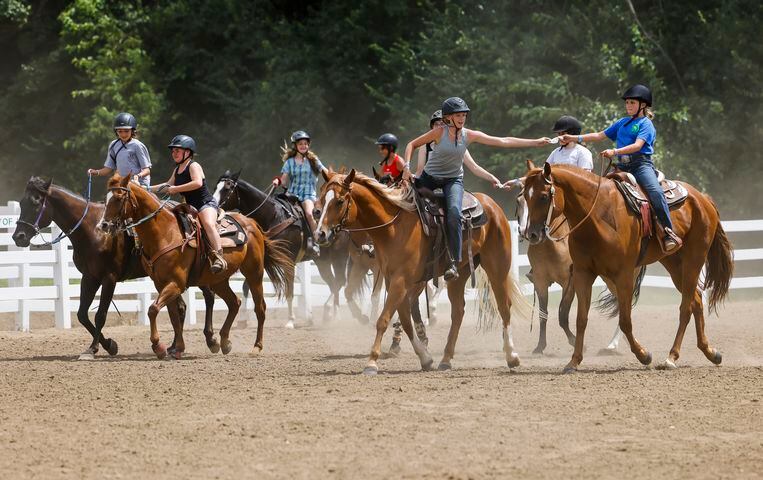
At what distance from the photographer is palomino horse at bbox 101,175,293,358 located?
1231cm

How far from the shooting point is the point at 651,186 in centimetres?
1162

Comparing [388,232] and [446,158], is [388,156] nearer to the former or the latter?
[446,158]

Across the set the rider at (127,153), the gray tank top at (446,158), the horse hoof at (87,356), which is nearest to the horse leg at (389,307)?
the gray tank top at (446,158)

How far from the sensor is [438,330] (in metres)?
17.4

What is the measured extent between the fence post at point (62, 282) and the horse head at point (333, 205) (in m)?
7.48

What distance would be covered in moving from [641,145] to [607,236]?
1.03 metres

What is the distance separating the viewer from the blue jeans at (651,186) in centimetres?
1156

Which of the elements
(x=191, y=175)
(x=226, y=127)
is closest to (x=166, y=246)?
(x=191, y=175)

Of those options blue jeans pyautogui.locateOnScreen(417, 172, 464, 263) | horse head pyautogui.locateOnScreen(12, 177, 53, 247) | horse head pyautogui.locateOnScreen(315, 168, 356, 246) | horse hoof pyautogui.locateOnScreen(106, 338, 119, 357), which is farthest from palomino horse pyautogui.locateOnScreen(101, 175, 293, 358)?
blue jeans pyautogui.locateOnScreen(417, 172, 464, 263)

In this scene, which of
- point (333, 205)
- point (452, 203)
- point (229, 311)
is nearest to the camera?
point (333, 205)

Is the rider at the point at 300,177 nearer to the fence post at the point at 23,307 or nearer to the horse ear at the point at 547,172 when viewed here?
the fence post at the point at 23,307

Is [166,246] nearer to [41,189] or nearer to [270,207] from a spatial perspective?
[41,189]

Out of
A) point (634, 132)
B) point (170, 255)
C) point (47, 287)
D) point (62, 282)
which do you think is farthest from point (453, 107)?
point (47, 287)

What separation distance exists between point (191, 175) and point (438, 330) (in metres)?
5.72
